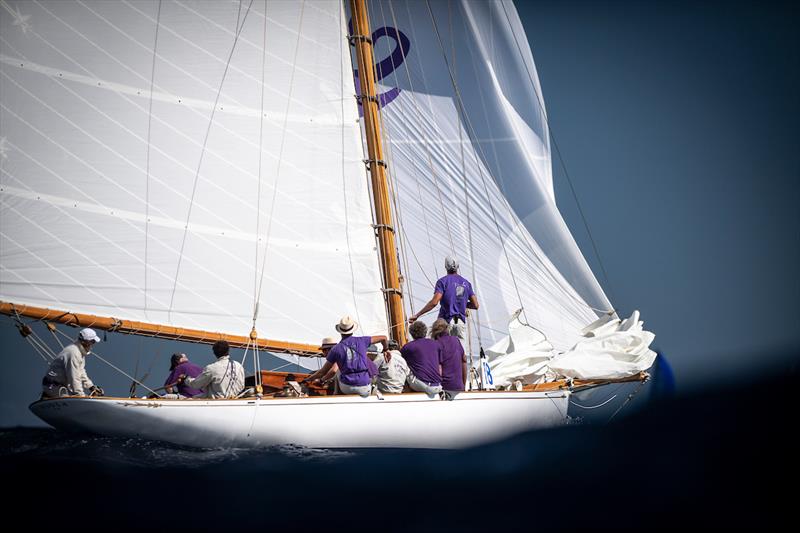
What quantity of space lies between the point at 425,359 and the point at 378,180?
2.84 m

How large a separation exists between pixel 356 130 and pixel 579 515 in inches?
259

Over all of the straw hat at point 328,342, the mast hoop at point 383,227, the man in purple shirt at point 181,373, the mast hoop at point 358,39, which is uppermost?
the mast hoop at point 358,39

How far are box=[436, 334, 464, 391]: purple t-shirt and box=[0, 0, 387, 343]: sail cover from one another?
186 cm

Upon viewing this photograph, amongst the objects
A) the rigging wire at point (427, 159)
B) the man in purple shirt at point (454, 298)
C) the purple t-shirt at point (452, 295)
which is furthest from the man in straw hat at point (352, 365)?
the rigging wire at point (427, 159)

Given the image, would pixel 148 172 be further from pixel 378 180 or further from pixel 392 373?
pixel 392 373

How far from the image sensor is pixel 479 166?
36.3ft

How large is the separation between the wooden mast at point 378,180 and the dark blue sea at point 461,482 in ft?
8.29

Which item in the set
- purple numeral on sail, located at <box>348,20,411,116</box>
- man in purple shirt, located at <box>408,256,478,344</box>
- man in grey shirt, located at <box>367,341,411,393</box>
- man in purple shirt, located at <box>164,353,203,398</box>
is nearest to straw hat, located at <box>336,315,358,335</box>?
man in grey shirt, located at <box>367,341,411,393</box>

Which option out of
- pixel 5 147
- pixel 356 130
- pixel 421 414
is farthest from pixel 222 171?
pixel 421 414

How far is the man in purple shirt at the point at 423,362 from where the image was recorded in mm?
7242

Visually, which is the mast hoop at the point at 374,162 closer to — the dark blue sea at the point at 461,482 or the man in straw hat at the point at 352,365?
the man in straw hat at the point at 352,365

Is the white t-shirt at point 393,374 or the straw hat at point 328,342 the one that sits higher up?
the straw hat at point 328,342

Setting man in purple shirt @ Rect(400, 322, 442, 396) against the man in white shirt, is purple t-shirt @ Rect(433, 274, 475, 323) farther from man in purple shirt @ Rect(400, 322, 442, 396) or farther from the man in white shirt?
the man in white shirt

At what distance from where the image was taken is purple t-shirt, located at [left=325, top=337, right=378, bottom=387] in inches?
285
